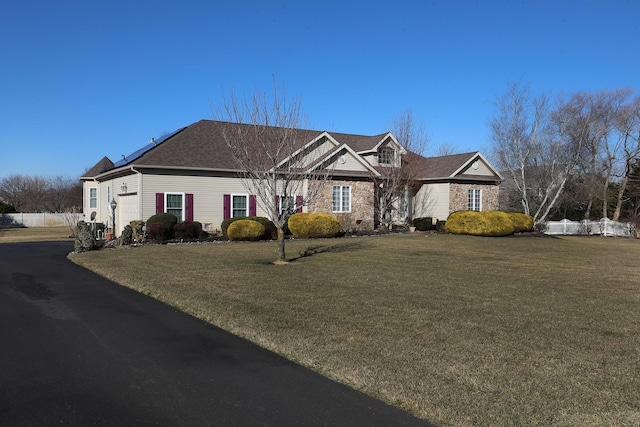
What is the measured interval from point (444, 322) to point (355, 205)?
20763mm

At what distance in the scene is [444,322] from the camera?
7.74 m

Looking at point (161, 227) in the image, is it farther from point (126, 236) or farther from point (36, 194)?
point (36, 194)

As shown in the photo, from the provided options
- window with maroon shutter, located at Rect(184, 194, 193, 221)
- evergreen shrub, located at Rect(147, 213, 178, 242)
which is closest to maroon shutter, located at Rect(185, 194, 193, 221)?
window with maroon shutter, located at Rect(184, 194, 193, 221)

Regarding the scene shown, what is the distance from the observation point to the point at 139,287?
11070 mm

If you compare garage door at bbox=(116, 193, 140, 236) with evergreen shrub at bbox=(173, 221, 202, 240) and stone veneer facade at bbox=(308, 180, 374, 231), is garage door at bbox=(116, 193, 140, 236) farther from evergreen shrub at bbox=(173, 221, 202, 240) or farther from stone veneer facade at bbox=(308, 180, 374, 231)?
stone veneer facade at bbox=(308, 180, 374, 231)

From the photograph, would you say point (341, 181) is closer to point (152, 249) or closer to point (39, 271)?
point (152, 249)

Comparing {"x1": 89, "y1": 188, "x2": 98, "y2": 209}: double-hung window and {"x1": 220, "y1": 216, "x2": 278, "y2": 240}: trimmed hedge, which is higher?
{"x1": 89, "y1": 188, "x2": 98, "y2": 209}: double-hung window

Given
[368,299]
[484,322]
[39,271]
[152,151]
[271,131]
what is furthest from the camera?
[152,151]

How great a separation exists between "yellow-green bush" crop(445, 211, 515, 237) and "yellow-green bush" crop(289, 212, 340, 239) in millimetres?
7788

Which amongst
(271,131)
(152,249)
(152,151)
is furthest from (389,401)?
(152,151)

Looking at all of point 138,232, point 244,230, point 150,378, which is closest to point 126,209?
point 138,232

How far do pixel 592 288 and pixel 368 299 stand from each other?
213 inches

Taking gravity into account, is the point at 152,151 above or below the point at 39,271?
above

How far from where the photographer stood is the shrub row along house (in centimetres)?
2408
